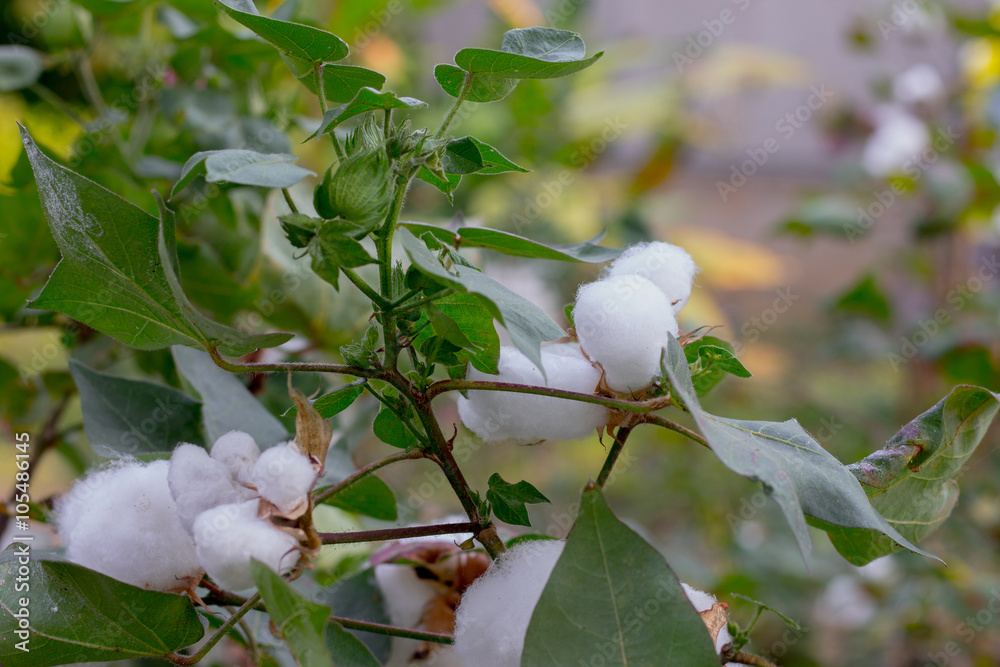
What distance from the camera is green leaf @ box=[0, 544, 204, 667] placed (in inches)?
12.4

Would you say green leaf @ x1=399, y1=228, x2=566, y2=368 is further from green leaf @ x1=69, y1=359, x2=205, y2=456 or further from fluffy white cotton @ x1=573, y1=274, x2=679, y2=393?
green leaf @ x1=69, y1=359, x2=205, y2=456

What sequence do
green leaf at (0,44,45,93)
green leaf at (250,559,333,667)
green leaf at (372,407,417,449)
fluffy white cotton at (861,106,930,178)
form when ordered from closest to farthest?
green leaf at (250,559,333,667), green leaf at (372,407,417,449), green leaf at (0,44,45,93), fluffy white cotton at (861,106,930,178)

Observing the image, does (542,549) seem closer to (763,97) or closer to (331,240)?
(331,240)

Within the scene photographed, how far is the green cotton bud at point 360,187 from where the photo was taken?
28 cm

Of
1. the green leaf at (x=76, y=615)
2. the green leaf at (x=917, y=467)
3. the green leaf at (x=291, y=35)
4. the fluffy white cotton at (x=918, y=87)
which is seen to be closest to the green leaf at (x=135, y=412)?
the green leaf at (x=76, y=615)

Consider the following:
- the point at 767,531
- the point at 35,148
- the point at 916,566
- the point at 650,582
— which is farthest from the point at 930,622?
the point at 35,148

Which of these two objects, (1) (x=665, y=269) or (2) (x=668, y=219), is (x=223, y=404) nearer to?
(1) (x=665, y=269)

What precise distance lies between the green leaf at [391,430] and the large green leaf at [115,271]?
66mm

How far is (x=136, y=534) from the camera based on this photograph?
1.14 ft

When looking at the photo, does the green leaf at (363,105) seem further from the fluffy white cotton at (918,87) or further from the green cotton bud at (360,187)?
the fluffy white cotton at (918,87)

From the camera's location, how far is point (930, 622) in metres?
1.25

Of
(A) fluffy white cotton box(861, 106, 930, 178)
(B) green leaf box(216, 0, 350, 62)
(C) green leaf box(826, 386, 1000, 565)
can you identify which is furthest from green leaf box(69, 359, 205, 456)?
(A) fluffy white cotton box(861, 106, 930, 178)

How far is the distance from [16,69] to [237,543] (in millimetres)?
564

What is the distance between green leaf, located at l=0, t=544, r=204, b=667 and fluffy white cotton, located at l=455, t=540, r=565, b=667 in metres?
0.12
